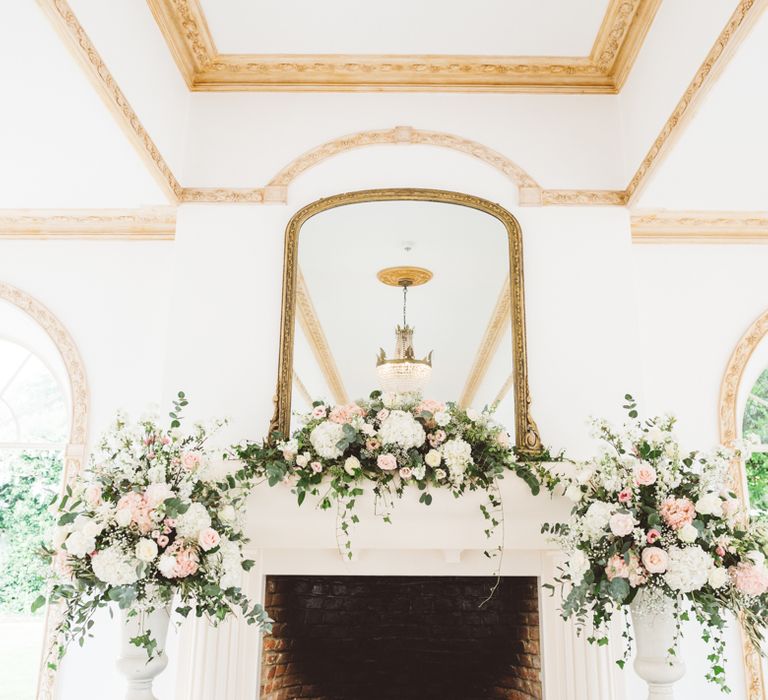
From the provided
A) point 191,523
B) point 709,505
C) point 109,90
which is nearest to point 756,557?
point 709,505

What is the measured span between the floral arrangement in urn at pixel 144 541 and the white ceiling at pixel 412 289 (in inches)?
34.6

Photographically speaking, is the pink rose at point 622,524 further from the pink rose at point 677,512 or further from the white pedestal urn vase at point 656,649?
the white pedestal urn vase at point 656,649

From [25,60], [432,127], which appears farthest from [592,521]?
[25,60]

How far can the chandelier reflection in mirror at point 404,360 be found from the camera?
320cm

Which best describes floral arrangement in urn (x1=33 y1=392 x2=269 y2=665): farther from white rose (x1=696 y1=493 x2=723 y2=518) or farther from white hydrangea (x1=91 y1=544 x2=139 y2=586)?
white rose (x1=696 y1=493 x2=723 y2=518)

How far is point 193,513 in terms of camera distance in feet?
8.06

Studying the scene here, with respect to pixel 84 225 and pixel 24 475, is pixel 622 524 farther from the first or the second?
pixel 24 475

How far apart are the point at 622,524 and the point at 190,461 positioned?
1.60 meters

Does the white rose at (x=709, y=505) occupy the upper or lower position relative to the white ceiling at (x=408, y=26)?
lower

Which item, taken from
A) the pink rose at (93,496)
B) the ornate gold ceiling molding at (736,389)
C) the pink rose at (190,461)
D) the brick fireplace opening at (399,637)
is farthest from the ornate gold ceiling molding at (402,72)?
the brick fireplace opening at (399,637)

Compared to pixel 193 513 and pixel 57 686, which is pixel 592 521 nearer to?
pixel 193 513

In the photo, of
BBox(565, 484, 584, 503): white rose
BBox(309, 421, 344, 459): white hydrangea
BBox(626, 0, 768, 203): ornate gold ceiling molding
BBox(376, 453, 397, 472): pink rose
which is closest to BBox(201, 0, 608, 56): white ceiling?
BBox(626, 0, 768, 203): ornate gold ceiling molding

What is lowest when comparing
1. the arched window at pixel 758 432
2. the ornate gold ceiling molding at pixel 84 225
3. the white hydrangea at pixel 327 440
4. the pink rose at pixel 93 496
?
the pink rose at pixel 93 496

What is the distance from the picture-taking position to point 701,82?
2.72m
